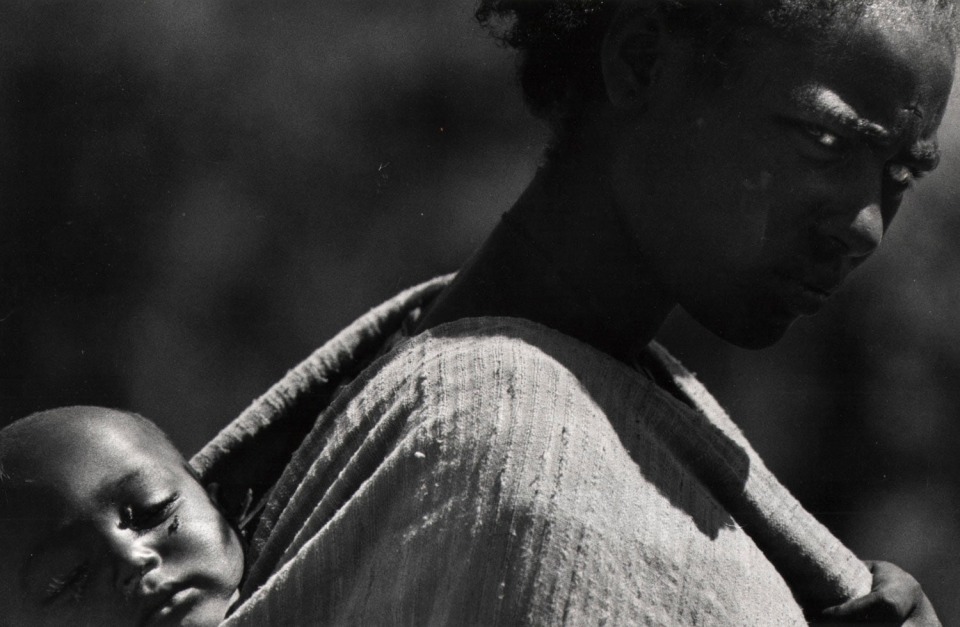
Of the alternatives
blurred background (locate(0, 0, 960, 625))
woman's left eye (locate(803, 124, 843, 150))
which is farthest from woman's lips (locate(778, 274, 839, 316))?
blurred background (locate(0, 0, 960, 625))

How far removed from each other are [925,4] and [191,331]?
2.71m

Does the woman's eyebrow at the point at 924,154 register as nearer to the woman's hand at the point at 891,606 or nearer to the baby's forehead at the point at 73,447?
the woman's hand at the point at 891,606

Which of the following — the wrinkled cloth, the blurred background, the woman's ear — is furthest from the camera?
the blurred background

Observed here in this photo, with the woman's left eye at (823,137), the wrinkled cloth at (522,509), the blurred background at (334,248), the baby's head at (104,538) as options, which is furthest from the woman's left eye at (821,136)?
the blurred background at (334,248)

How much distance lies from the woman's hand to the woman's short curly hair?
558 millimetres

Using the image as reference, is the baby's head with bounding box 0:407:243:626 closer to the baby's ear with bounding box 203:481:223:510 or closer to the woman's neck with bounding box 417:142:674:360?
the baby's ear with bounding box 203:481:223:510

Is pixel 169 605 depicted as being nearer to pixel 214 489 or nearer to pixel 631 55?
pixel 214 489

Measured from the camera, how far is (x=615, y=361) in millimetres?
1412

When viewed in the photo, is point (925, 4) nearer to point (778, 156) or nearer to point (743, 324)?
point (778, 156)

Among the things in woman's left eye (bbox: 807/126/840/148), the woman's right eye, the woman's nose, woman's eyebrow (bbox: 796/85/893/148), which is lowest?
the woman's right eye

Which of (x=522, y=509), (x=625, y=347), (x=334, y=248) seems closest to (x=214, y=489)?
(x=625, y=347)

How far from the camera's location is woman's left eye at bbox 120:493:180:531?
1.54 m

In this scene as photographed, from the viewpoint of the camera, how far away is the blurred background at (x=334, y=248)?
11.9 feet

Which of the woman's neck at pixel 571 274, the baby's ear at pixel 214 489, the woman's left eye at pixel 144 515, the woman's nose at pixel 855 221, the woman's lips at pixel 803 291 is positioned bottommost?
the baby's ear at pixel 214 489
